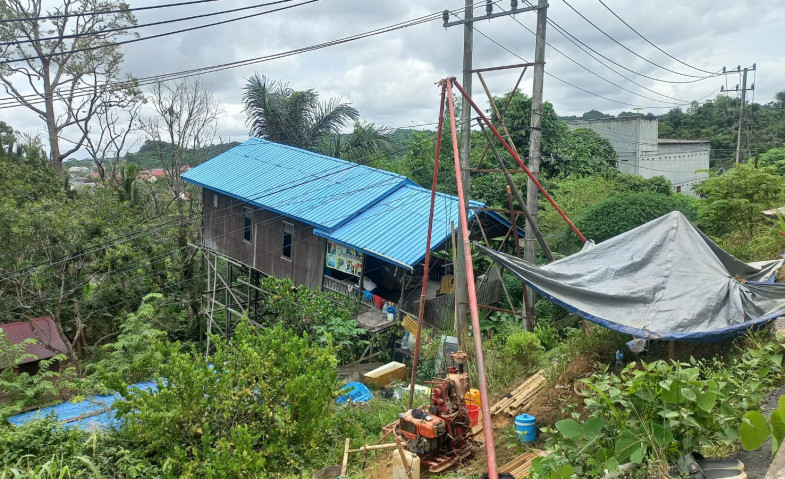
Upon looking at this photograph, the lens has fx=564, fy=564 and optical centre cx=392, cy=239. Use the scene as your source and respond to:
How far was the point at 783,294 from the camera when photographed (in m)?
6.71

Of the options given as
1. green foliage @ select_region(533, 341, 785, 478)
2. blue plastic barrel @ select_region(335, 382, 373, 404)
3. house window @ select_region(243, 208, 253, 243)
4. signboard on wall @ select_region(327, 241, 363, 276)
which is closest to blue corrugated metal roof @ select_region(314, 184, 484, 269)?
signboard on wall @ select_region(327, 241, 363, 276)

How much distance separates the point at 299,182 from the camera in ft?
59.6

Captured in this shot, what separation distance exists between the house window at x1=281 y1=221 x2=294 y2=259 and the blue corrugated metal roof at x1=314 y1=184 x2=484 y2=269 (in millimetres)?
2334

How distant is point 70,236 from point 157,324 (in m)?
4.10

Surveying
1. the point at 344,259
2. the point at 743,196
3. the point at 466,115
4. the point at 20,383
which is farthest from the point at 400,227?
the point at 20,383

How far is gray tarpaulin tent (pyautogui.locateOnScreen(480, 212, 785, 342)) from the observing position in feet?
21.6

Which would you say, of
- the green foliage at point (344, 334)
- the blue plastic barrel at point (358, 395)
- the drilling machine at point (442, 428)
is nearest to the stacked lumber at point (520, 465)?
the drilling machine at point (442, 428)

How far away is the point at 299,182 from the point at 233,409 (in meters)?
11.1

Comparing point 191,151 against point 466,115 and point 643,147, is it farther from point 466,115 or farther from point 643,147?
point 643,147

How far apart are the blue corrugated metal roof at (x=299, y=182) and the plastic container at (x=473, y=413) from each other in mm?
8012

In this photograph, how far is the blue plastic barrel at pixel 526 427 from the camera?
22.4 ft

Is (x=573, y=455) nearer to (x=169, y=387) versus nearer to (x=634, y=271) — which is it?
(x=634, y=271)

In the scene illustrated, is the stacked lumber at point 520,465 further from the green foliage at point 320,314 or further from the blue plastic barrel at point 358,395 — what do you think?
the green foliage at point 320,314

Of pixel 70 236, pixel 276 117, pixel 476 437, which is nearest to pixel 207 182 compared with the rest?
pixel 70 236
